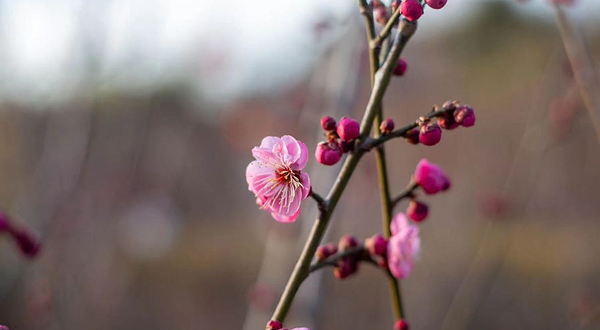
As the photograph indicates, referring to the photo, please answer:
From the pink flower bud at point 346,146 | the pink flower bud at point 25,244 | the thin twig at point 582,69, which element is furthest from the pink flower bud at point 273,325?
the thin twig at point 582,69

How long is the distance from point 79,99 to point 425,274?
4.20 meters

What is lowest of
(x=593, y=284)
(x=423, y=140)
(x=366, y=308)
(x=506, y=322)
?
(x=366, y=308)

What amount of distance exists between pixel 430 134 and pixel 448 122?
7 centimetres

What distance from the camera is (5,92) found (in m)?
3.85

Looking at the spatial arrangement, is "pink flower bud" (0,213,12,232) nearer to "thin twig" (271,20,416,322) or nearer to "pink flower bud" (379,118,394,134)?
"thin twig" (271,20,416,322)

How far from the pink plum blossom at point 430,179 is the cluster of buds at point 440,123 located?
0.43 ft

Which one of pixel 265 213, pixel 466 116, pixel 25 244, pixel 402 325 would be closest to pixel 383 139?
pixel 466 116

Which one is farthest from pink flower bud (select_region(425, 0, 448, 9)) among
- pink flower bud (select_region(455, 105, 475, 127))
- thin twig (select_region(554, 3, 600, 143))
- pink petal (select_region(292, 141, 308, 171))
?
thin twig (select_region(554, 3, 600, 143))

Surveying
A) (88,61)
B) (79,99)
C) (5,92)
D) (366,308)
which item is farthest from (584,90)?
(366,308)

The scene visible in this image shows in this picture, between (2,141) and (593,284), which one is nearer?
(593,284)

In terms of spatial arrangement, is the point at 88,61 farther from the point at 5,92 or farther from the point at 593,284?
the point at 593,284

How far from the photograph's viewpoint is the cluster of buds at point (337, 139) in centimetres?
79

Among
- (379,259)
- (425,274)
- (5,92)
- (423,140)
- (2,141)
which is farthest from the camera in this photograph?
(2,141)

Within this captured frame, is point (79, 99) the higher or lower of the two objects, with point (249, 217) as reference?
higher
